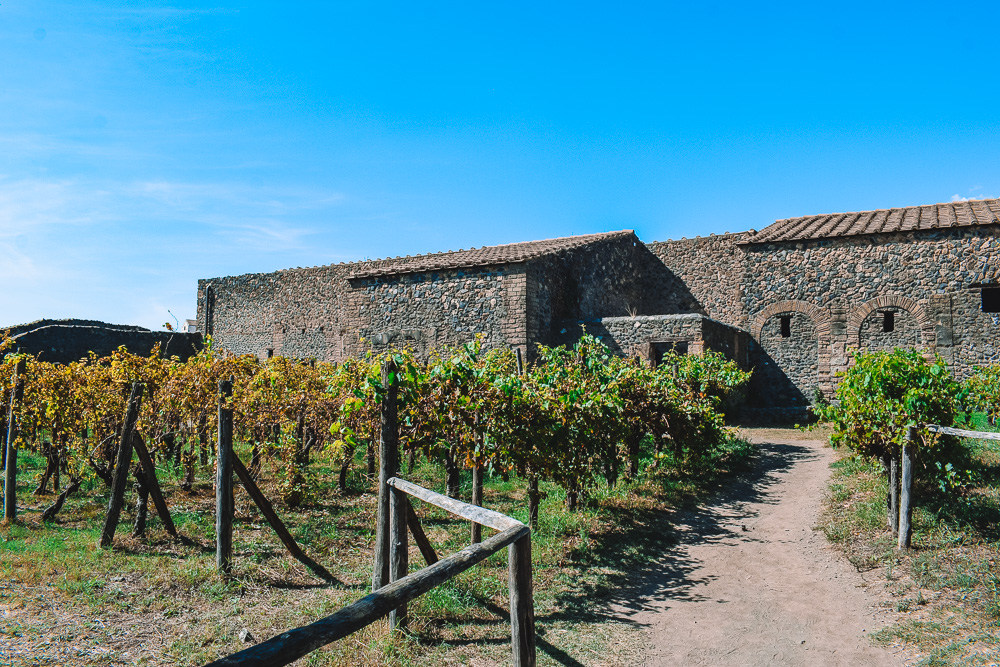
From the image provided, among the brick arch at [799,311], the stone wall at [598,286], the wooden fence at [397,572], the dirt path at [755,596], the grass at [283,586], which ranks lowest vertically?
the dirt path at [755,596]

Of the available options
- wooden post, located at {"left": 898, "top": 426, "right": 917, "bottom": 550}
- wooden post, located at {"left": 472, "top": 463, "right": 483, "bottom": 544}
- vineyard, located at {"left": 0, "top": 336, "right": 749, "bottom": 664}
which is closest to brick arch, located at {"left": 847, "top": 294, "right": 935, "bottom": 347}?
vineyard, located at {"left": 0, "top": 336, "right": 749, "bottom": 664}

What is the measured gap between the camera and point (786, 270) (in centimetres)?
1559

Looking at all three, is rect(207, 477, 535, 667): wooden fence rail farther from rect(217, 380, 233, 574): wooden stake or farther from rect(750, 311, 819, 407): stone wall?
rect(750, 311, 819, 407): stone wall

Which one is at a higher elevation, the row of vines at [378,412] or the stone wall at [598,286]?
the stone wall at [598,286]

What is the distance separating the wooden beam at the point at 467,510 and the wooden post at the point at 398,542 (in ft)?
0.34

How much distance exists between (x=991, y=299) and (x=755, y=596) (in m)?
12.7

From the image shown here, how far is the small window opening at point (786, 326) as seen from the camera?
51.2 ft

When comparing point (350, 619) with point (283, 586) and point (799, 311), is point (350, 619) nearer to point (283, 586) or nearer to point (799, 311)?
point (283, 586)

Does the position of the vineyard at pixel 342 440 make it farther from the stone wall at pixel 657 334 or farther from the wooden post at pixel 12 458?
the stone wall at pixel 657 334

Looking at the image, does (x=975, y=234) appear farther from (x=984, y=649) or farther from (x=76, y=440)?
(x=76, y=440)

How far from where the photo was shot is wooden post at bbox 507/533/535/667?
124 inches

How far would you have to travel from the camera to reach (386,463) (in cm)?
438

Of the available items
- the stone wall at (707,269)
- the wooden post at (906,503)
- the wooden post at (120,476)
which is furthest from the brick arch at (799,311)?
the wooden post at (120,476)

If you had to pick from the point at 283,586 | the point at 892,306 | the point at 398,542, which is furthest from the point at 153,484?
the point at 892,306
